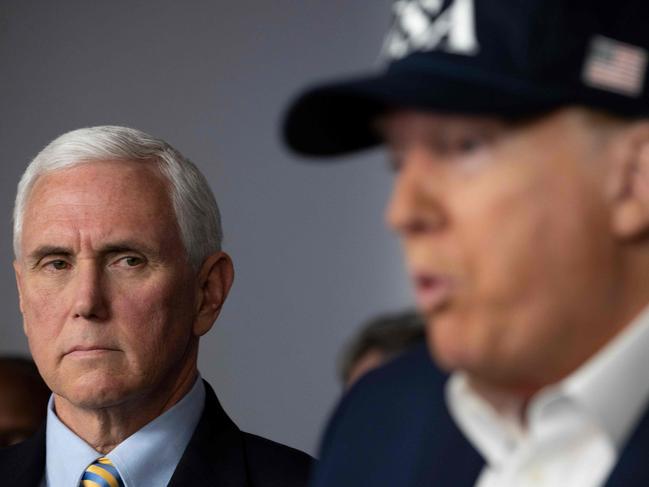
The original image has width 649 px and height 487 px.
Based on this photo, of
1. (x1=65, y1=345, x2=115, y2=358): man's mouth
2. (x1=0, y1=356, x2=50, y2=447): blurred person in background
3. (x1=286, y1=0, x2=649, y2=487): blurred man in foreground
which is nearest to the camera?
(x1=286, y1=0, x2=649, y2=487): blurred man in foreground

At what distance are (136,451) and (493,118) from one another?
3.61ft

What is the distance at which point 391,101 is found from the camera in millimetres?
888

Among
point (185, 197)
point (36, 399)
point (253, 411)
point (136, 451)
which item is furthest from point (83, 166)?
point (253, 411)

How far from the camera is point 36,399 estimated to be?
97.5 inches

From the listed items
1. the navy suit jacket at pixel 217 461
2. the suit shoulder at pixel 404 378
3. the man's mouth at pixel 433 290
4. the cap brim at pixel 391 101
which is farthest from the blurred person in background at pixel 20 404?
the man's mouth at pixel 433 290

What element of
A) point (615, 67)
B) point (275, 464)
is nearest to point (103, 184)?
point (275, 464)

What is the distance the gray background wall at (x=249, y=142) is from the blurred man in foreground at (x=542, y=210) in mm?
2598

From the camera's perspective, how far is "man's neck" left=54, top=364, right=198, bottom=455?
1839 millimetres

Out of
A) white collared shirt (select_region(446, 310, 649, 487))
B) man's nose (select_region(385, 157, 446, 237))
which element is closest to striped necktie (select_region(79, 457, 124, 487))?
white collared shirt (select_region(446, 310, 649, 487))

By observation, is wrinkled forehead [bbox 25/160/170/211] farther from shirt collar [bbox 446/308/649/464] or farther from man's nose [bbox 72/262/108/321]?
shirt collar [bbox 446/308/649/464]

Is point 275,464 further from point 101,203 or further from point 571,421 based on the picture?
point 571,421

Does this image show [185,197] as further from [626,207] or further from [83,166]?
[626,207]

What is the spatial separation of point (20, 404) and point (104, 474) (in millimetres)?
694

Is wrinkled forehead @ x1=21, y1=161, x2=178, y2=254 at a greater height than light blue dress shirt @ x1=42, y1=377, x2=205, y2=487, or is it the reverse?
wrinkled forehead @ x1=21, y1=161, x2=178, y2=254
